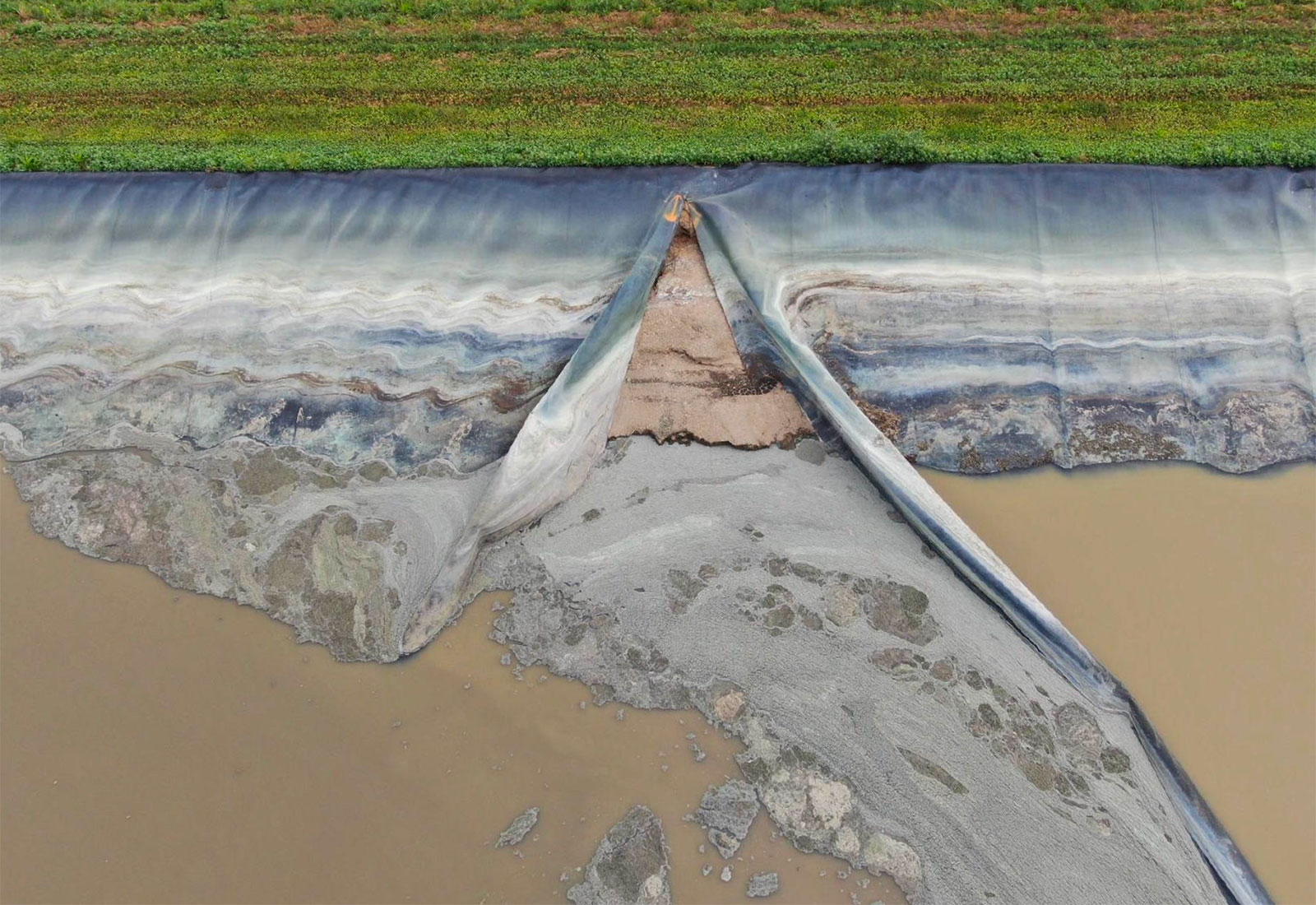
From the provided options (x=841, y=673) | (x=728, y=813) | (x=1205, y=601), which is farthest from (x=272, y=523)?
(x=1205, y=601)

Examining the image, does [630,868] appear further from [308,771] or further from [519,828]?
[308,771]

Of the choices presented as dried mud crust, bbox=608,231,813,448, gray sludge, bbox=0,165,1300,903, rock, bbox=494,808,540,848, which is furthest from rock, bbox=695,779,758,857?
dried mud crust, bbox=608,231,813,448

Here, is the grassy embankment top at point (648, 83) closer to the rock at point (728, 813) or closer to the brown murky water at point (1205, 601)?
the brown murky water at point (1205, 601)

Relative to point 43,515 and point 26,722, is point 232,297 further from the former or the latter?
point 26,722

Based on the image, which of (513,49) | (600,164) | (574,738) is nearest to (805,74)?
(600,164)

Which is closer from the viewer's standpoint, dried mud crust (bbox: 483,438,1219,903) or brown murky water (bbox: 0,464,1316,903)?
dried mud crust (bbox: 483,438,1219,903)

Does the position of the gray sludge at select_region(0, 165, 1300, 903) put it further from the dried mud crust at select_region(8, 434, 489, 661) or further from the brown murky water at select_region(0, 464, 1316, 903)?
the brown murky water at select_region(0, 464, 1316, 903)
